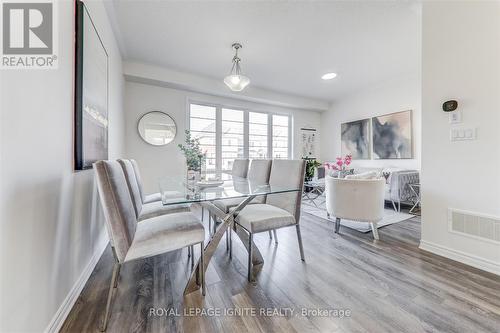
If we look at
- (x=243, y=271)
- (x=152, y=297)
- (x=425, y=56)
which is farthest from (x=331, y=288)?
(x=425, y=56)

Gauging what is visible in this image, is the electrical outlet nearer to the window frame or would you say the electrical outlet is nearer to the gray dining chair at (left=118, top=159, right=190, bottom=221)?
the gray dining chair at (left=118, top=159, right=190, bottom=221)

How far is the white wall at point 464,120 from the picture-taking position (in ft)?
5.33

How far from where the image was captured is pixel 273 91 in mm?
4691

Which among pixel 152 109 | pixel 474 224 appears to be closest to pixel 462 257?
pixel 474 224

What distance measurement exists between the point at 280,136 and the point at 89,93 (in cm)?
438

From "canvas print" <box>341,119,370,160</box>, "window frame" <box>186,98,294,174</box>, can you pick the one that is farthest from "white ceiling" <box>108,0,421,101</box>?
"canvas print" <box>341,119,370,160</box>

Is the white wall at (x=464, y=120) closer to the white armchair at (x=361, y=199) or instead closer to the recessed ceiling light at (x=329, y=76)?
the white armchair at (x=361, y=199)

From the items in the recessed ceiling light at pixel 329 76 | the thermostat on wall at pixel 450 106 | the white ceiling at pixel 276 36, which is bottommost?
the thermostat on wall at pixel 450 106

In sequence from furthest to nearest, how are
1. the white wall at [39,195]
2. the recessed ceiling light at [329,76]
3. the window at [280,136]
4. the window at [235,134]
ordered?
the window at [280,136] < the window at [235,134] < the recessed ceiling light at [329,76] < the white wall at [39,195]

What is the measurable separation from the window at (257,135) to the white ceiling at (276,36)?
130 cm

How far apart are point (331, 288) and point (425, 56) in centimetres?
242

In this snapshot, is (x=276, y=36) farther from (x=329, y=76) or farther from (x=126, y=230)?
(x=126, y=230)

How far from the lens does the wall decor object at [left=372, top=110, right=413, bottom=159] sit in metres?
3.96

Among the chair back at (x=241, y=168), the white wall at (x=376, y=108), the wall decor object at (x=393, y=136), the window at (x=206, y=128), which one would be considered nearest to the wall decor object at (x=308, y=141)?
the white wall at (x=376, y=108)
